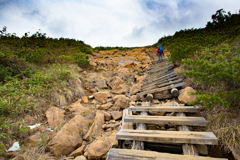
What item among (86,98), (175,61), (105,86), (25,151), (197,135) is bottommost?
(25,151)

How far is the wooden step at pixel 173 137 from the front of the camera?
5.71ft

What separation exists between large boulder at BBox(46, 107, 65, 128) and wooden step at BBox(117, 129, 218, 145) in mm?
2048

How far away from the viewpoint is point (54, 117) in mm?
3307

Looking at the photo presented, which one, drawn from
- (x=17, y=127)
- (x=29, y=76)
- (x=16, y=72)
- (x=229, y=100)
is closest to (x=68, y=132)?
(x=17, y=127)

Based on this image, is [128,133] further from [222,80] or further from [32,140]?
[32,140]

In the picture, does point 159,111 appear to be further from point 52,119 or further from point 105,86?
point 105,86

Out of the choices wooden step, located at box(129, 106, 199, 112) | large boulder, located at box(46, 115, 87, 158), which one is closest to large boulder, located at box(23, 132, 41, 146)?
large boulder, located at box(46, 115, 87, 158)

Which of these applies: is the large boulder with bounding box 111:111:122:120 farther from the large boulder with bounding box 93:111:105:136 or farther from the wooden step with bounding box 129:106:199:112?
the wooden step with bounding box 129:106:199:112

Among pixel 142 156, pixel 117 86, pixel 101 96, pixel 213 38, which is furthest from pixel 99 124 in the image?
pixel 213 38

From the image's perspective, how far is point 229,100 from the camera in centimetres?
210

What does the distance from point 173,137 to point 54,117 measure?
10.1 ft

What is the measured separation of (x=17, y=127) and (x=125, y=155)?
276 cm

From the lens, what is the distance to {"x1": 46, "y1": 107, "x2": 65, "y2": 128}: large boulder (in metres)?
3.17

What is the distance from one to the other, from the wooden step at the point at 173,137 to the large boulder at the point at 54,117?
2.05 metres
